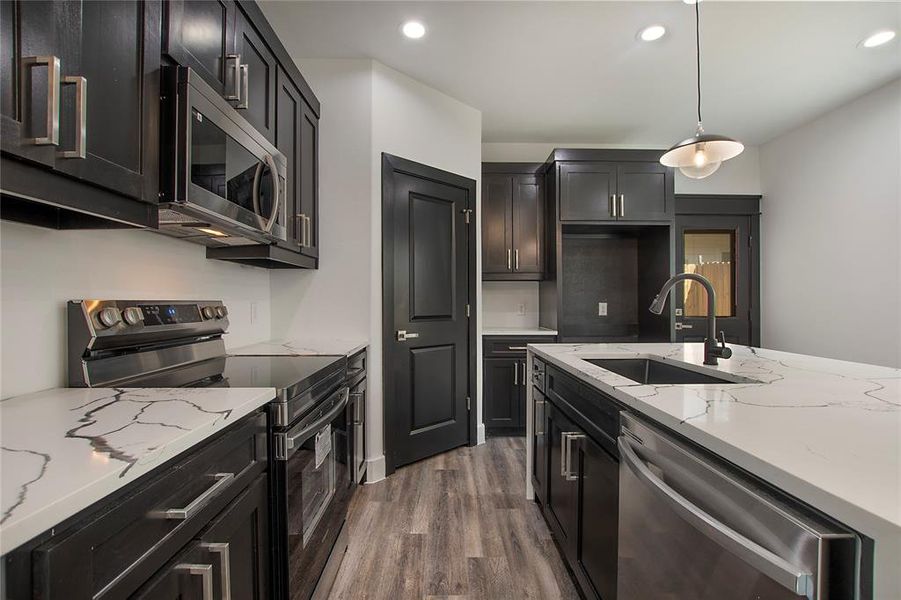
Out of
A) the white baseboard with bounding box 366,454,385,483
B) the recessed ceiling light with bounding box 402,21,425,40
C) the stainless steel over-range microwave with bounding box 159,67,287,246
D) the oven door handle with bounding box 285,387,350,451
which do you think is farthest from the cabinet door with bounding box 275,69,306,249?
the white baseboard with bounding box 366,454,385,483

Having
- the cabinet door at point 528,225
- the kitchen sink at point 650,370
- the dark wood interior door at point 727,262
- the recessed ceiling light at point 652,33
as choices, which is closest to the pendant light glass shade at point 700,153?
the recessed ceiling light at point 652,33

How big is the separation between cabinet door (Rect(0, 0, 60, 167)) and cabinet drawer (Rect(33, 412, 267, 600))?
0.63 m

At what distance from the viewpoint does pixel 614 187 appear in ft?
11.3

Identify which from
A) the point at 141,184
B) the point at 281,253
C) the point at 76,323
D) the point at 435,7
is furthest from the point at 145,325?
the point at 435,7

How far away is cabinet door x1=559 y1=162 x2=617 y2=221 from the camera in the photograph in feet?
11.3

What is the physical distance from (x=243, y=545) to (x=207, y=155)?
112 centimetres

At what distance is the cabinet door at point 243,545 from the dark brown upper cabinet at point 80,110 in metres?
0.75

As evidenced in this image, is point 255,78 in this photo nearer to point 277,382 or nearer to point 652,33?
point 277,382

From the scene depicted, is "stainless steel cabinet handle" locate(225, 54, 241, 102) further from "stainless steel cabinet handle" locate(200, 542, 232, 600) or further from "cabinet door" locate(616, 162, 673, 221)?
"cabinet door" locate(616, 162, 673, 221)

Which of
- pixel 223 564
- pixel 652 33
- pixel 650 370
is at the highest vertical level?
pixel 652 33

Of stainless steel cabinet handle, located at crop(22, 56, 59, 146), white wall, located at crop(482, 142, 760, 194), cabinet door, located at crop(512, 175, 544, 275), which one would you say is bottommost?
stainless steel cabinet handle, located at crop(22, 56, 59, 146)

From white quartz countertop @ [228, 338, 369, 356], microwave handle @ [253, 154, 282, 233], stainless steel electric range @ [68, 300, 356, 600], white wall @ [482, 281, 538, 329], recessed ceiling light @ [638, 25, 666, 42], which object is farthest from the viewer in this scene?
white wall @ [482, 281, 538, 329]

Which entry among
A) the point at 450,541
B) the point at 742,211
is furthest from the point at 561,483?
the point at 742,211

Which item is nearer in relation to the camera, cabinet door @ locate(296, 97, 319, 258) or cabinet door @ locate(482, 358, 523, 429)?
cabinet door @ locate(296, 97, 319, 258)
